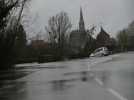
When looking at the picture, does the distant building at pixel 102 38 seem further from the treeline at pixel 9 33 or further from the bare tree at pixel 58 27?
the treeline at pixel 9 33

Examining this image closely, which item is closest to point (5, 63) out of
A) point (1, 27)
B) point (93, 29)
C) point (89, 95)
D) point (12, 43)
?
point (12, 43)

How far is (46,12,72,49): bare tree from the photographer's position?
334ft

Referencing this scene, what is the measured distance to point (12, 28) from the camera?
123 ft

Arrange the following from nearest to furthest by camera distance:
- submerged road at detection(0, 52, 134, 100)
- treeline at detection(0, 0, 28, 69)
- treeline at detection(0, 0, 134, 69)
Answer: submerged road at detection(0, 52, 134, 100), treeline at detection(0, 0, 28, 69), treeline at detection(0, 0, 134, 69)

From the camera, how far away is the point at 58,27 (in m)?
104

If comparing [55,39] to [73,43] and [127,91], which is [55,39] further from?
[127,91]

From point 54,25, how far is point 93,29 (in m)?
14.2

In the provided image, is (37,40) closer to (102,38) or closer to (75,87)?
(102,38)

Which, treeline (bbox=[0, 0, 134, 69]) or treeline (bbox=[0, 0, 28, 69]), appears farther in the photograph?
treeline (bbox=[0, 0, 134, 69])

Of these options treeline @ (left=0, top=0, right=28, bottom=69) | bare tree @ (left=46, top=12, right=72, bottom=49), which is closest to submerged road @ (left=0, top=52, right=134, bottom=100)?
treeline @ (left=0, top=0, right=28, bottom=69)

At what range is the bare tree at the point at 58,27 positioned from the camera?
102m

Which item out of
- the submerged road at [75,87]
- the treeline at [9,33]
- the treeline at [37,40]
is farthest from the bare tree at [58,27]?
the submerged road at [75,87]

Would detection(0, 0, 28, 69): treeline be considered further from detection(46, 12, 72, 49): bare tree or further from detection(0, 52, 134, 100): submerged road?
detection(46, 12, 72, 49): bare tree

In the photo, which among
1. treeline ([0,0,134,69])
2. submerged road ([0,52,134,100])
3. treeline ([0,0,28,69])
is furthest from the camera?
treeline ([0,0,134,69])
